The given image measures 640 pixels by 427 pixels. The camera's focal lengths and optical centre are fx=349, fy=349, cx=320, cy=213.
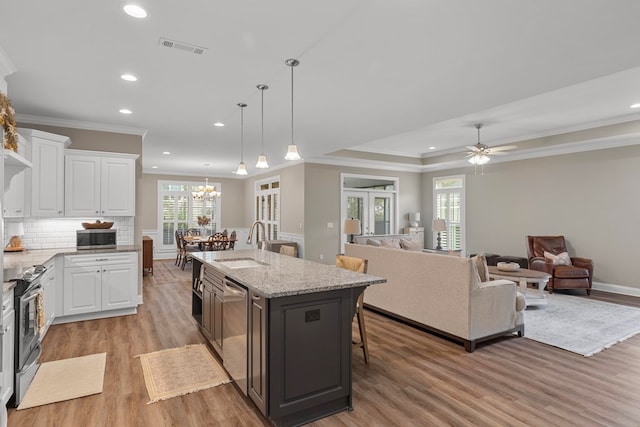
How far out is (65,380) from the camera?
3051 millimetres

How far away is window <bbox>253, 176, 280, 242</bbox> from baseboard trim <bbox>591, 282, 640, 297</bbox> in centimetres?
704

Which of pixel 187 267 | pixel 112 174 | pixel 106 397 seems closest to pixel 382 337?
pixel 106 397

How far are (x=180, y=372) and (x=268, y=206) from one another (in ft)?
24.1

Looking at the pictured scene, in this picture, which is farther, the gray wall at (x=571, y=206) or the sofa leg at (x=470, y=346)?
the gray wall at (x=571, y=206)

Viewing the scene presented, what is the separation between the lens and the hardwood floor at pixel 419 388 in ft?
8.19

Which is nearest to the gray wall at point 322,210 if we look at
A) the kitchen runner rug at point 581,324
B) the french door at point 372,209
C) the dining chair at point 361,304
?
the french door at point 372,209

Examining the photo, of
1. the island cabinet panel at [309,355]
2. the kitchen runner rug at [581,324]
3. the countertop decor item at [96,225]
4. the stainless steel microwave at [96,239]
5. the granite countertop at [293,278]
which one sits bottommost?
the kitchen runner rug at [581,324]

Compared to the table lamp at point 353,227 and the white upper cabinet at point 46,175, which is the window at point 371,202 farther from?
the white upper cabinet at point 46,175

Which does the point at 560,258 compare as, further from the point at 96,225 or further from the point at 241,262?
the point at 96,225

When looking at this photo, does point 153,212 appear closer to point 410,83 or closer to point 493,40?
point 410,83

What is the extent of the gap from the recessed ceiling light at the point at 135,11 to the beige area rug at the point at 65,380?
2.92 metres

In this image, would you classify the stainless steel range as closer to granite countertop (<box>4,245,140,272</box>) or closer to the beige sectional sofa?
granite countertop (<box>4,245,140,272</box>)

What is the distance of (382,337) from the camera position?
4.09m

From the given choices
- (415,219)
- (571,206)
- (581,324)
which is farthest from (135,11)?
(415,219)
